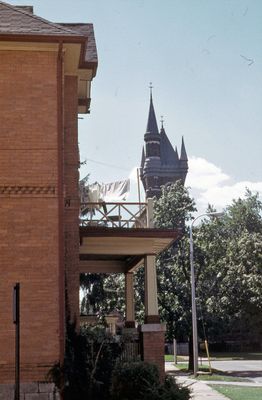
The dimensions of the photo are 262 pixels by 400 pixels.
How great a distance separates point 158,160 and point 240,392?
83.1 meters

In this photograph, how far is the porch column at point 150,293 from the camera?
15.8m

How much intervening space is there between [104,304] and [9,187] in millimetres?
32689

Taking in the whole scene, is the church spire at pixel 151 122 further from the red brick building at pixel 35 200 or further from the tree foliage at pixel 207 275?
the red brick building at pixel 35 200

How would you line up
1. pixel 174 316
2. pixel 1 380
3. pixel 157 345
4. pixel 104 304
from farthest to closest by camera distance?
pixel 104 304
pixel 174 316
pixel 157 345
pixel 1 380

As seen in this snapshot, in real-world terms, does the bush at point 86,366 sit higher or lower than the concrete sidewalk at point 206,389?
higher

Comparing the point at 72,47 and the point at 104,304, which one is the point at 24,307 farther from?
the point at 104,304

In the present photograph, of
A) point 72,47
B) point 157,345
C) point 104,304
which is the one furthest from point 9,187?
point 104,304

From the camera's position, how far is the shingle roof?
41.0 feet

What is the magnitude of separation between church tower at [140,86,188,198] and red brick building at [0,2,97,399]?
85.0 m

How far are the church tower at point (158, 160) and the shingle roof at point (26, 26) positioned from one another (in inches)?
3314

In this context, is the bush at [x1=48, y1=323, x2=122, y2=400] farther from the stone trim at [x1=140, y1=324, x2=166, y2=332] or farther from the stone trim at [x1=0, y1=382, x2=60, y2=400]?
the stone trim at [x1=140, y1=324, x2=166, y2=332]

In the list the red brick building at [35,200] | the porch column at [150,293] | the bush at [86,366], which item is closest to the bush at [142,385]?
the bush at [86,366]

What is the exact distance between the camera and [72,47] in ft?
43.3

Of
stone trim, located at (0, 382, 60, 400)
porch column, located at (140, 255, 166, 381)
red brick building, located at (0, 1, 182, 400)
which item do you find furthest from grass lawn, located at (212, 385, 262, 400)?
stone trim, located at (0, 382, 60, 400)
